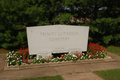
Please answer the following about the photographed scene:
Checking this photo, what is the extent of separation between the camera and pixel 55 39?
5.57 metres

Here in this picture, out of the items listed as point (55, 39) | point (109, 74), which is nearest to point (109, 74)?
point (109, 74)

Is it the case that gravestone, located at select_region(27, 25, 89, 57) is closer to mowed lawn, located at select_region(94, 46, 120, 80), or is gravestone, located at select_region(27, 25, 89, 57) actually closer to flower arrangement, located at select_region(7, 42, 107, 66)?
flower arrangement, located at select_region(7, 42, 107, 66)

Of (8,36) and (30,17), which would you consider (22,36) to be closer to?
(8,36)

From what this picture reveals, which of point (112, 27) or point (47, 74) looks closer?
point (47, 74)

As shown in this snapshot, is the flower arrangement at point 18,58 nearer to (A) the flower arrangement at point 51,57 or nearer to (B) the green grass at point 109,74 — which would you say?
(A) the flower arrangement at point 51,57

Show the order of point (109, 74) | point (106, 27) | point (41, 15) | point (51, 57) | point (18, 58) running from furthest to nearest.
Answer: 1. point (106, 27)
2. point (41, 15)
3. point (51, 57)
4. point (18, 58)
5. point (109, 74)

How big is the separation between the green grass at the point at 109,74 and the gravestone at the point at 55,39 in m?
1.83

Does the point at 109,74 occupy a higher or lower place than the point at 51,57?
lower

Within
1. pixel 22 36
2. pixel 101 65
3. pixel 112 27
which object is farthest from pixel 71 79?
Answer: pixel 112 27

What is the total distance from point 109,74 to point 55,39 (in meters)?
2.86

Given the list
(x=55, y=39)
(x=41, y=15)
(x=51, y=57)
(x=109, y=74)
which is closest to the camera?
(x=109, y=74)

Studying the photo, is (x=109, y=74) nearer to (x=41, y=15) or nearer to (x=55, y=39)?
(x=55, y=39)

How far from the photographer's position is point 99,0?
26.8 feet

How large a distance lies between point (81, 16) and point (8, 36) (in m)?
6.47
